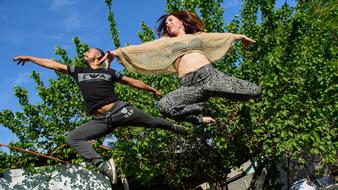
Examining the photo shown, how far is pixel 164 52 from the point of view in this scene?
Result: 4648 millimetres

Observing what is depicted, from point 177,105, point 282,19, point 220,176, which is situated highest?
point 282,19

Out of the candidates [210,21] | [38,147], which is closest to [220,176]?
[210,21]

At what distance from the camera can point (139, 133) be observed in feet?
34.5

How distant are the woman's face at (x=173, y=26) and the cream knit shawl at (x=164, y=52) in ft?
0.31

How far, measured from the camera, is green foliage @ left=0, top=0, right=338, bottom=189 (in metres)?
9.55

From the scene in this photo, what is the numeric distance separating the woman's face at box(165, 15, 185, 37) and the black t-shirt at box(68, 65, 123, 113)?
93 cm

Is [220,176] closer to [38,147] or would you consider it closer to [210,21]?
[210,21]

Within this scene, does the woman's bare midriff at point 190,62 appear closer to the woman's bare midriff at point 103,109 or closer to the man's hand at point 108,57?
the man's hand at point 108,57

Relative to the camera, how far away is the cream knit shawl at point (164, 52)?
4.57m

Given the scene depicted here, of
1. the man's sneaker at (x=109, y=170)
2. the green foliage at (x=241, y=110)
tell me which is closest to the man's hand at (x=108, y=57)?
the man's sneaker at (x=109, y=170)

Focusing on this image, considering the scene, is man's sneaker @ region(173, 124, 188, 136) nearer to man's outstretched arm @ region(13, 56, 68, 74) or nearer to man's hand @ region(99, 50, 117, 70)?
man's hand @ region(99, 50, 117, 70)

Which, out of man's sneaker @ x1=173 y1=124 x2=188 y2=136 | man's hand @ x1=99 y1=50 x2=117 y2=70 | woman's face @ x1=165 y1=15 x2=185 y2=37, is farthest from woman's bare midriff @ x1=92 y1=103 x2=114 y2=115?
woman's face @ x1=165 y1=15 x2=185 y2=37

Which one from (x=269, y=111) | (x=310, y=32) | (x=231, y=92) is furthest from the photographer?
(x=310, y=32)

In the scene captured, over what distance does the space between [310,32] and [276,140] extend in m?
3.99
